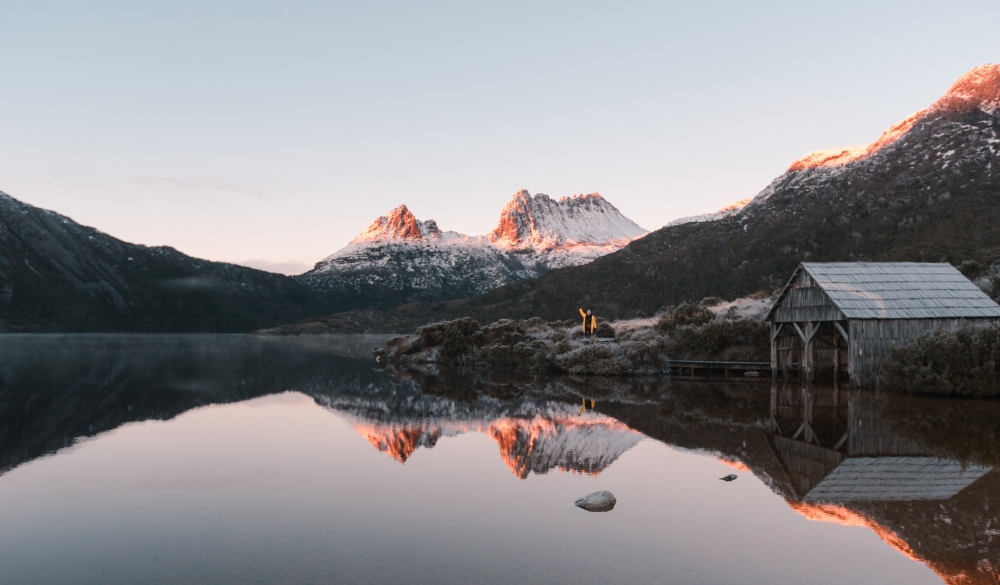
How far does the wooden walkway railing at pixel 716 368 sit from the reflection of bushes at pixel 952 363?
9415 millimetres

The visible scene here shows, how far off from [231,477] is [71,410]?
13.0 m

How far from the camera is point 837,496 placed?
491 inches

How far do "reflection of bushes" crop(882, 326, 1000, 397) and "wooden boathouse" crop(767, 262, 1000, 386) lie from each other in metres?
1.42

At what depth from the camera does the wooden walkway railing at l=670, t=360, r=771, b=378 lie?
37.7 metres

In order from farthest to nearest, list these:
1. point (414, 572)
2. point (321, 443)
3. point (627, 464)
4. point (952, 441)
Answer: point (321, 443)
point (952, 441)
point (627, 464)
point (414, 572)

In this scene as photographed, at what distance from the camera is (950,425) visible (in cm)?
1983

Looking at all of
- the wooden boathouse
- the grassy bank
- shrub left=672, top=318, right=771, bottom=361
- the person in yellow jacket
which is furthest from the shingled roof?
the person in yellow jacket

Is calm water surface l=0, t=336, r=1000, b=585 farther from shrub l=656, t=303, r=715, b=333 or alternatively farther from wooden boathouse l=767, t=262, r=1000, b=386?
shrub l=656, t=303, r=715, b=333

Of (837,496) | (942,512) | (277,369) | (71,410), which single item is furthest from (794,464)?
(277,369)

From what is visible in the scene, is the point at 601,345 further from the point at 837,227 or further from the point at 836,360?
the point at 837,227

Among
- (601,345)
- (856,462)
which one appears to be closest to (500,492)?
(856,462)

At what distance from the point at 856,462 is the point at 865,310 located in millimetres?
16745

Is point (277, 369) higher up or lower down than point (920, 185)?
lower down

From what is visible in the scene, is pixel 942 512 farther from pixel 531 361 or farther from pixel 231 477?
pixel 531 361
